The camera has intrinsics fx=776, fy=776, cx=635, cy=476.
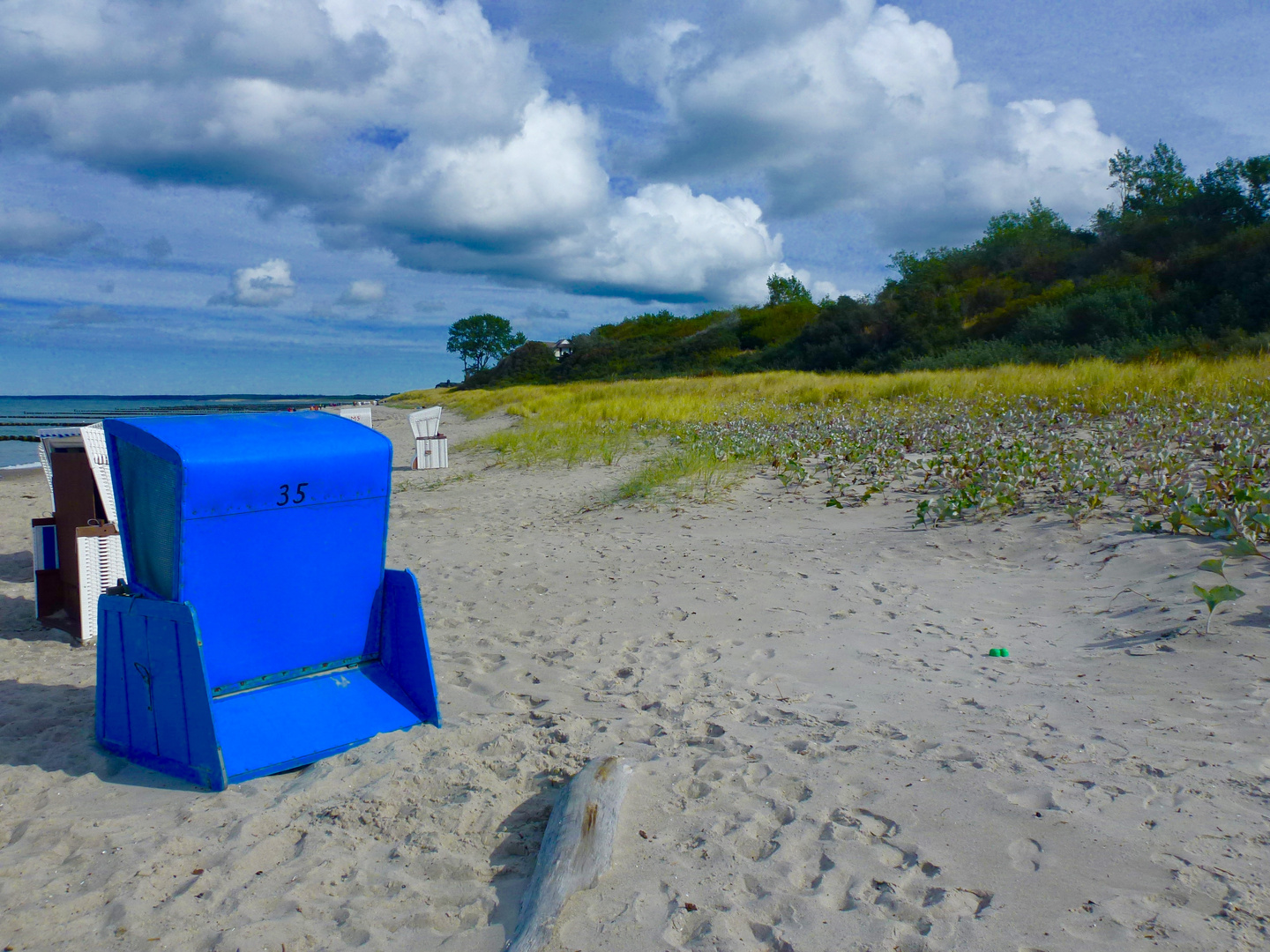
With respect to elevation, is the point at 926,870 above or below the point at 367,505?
below

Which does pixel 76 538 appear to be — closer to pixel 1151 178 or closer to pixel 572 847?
pixel 572 847

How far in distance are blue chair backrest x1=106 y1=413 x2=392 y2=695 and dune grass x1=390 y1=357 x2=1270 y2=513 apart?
5.03 m

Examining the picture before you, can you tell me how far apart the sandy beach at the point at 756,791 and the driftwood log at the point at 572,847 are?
0.06m

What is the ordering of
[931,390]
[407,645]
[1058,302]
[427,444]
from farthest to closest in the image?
[1058,302] → [931,390] → [427,444] → [407,645]

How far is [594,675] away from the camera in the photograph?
3943 millimetres

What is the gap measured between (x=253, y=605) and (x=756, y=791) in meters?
1.99

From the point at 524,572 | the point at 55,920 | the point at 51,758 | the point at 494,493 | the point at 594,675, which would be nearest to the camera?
the point at 55,920

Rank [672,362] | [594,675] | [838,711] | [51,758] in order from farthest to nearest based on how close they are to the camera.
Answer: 1. [672,362]
2. [594,675]
3. [838,711]
4. [51,758]

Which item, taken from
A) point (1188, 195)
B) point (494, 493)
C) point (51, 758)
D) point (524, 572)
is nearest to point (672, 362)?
point (1188, 195)

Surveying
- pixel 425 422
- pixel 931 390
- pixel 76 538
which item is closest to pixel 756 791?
pixel 76 538

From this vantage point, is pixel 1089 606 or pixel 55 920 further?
pixel 1089 606

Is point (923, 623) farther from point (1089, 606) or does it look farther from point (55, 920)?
point (55, 920)

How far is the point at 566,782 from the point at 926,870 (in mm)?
1161

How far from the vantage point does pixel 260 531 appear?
295 cm
